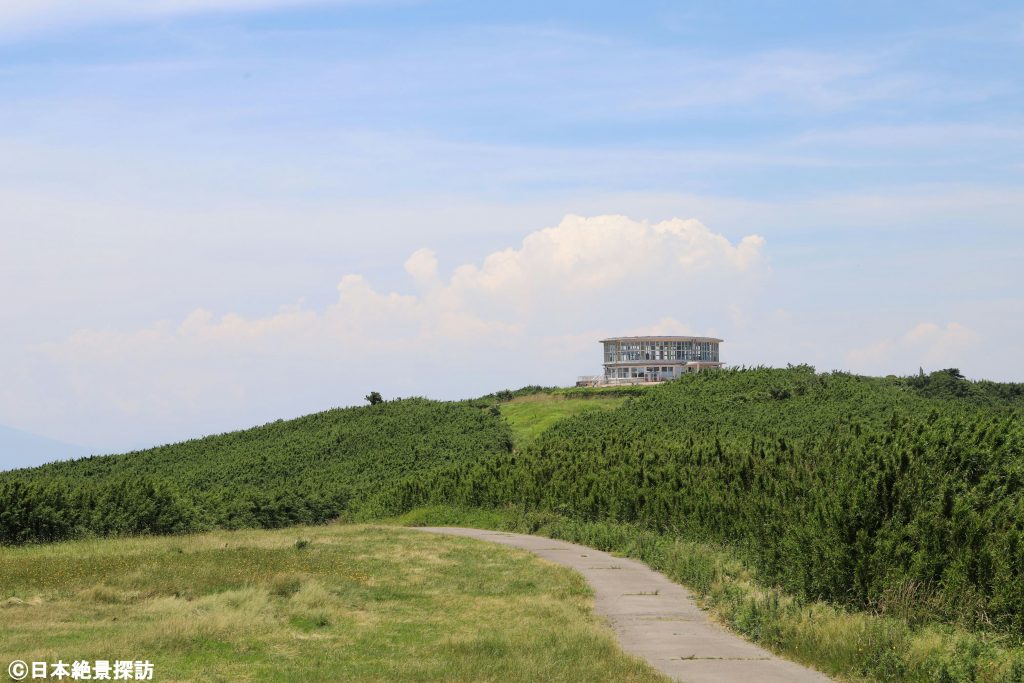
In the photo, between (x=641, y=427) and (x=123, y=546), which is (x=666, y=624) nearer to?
(x=123, y=546)

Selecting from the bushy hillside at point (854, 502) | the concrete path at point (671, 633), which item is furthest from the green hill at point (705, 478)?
the concrete path at point (671, 633)

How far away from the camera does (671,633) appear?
54.1 feet

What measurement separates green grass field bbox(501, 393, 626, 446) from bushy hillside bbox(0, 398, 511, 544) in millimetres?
1839

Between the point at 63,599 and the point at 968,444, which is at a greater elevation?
the point at 968,444

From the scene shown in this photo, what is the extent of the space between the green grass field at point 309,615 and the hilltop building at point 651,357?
98.1 meters

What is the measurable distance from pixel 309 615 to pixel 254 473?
50.5m

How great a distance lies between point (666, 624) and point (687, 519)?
1309 cm

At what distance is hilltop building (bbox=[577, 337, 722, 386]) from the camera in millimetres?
124125

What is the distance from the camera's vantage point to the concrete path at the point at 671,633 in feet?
44.7

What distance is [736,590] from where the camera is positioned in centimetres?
1869

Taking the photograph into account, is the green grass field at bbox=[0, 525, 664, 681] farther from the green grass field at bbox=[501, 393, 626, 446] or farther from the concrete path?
the green grass field at bbox=[501, 393, 626, 446]

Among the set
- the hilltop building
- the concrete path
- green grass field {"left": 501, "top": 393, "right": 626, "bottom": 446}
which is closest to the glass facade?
the hilltop building

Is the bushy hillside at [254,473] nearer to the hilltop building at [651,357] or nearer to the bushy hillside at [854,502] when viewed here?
the bushy hillside at [854,502]

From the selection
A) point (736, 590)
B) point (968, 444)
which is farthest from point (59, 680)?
point (968, 444)
